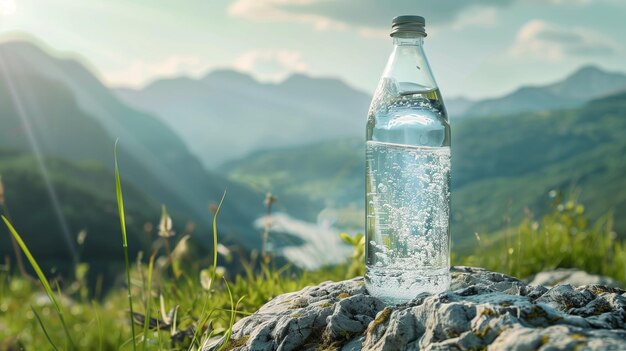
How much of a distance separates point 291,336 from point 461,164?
144856 mm

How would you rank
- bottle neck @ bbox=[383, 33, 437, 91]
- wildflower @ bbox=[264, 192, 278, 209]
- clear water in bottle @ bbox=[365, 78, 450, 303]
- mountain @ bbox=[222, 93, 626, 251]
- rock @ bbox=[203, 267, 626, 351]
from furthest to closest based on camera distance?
1. mountain @ bbox=[222, 93, 626, 251]
2. wildflower @ bbox=[264, 192, 278, 209]
3. bottle neck @ bbox=[383, 33, 437, 91]
4. clear water in bottle @ bbox=[365, 78, 450, 303]
5. rock @ bbox=[203, 267, 626, 351]

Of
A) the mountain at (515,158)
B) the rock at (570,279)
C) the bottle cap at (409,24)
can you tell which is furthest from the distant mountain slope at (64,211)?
the mountain at (515,158)

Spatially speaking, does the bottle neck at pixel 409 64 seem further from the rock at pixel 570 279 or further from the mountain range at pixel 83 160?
the mountain range at pixel 83 160

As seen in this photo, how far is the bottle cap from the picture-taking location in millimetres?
3242

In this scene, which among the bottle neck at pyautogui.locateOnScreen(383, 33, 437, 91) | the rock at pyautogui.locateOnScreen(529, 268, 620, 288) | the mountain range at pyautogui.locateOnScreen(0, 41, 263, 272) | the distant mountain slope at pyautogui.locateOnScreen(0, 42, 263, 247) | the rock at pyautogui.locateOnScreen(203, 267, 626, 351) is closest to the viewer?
the rock at pyautogui.locateOnScreen(203, 267, 626, 351)

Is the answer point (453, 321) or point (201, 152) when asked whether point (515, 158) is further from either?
point (453, 321)

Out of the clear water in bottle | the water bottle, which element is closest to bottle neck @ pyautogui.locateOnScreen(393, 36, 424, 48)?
the water bottle

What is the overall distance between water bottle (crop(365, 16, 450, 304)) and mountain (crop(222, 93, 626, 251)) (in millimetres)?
118878

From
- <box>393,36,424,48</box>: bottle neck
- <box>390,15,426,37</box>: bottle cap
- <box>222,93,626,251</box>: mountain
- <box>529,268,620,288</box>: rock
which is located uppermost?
<box>390,15,426,37</box>: bottle cap

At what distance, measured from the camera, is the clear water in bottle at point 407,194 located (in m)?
3.21

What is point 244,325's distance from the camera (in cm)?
313

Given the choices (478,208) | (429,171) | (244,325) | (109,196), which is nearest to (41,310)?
(244,325)

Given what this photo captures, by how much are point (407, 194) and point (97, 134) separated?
92704 mm

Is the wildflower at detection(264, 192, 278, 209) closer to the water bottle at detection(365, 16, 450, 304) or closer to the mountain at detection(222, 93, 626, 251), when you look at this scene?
the water bottle at detection(365, 16, 450, 304)
